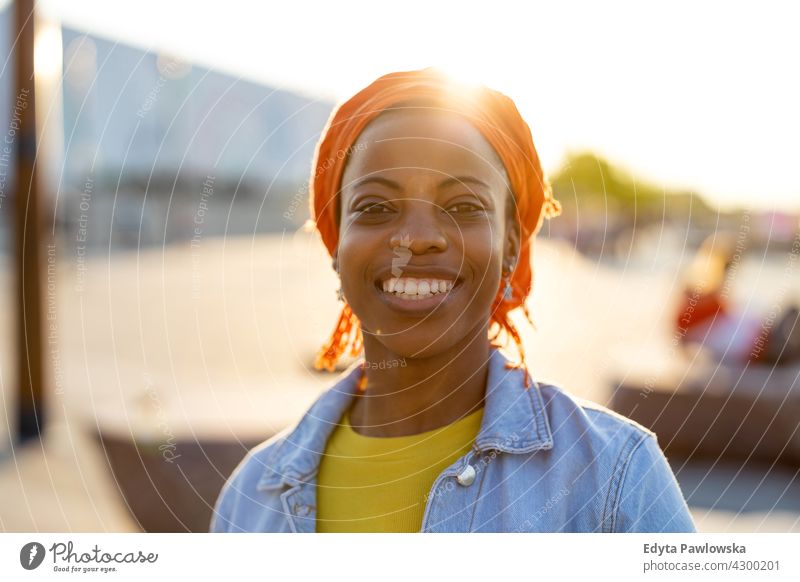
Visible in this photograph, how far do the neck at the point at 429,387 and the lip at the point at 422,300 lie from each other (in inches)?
3.7

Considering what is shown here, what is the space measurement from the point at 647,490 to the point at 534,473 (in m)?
0.19

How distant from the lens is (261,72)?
6.59 feet

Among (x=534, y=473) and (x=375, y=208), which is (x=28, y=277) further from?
(x=534, y=473)

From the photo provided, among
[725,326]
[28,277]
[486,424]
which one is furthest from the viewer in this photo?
[725,326]

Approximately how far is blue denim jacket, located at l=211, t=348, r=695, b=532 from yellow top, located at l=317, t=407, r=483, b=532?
0.07ft

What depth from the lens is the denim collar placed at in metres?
1.33

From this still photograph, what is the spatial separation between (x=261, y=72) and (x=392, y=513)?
1224 millimetres

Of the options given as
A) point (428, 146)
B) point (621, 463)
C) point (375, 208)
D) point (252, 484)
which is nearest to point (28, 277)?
point (252, 484)

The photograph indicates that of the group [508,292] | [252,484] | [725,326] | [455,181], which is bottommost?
[725,326]

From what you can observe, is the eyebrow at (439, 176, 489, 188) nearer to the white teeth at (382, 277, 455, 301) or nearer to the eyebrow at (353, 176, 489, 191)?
the eyebrow at (353, 176, 489, 191)

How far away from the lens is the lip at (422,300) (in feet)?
4.39

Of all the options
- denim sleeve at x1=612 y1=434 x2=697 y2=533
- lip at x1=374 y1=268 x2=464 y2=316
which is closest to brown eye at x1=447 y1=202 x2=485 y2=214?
lip at x1=374 y1=268 x2=464 y2=316

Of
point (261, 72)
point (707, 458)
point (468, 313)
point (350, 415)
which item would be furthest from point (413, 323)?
point (707, 458)

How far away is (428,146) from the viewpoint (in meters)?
1.30
